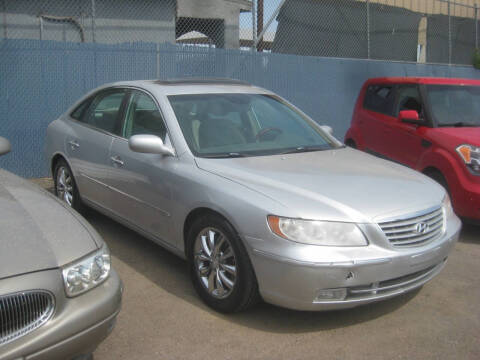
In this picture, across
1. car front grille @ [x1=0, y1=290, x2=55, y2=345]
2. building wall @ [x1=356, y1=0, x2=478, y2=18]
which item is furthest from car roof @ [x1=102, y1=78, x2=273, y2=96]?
building wall @ [x1=356, y1=0, x2=478, y2=18]

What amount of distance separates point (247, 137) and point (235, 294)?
148cm

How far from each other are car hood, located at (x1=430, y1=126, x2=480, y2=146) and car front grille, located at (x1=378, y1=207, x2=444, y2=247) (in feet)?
7.34

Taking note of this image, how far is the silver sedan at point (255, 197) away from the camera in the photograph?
137 inches

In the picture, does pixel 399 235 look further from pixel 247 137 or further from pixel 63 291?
pixel 63 291

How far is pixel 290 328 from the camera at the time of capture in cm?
379

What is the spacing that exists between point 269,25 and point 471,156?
4.97m

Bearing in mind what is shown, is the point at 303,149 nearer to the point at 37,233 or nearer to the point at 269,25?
the point at 37,233

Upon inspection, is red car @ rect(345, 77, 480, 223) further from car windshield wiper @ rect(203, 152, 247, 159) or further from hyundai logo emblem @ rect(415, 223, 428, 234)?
car windshield wiper @ rect(203, 152, 247, 159)

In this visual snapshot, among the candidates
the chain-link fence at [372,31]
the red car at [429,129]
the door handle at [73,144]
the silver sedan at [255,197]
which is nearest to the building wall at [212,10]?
the chain-link fence at [372,31]

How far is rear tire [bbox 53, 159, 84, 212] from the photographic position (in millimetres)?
5918

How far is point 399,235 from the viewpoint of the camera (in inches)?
143

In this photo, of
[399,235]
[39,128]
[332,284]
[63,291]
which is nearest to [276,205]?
[332,284]

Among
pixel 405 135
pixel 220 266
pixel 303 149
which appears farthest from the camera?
pixel 405 135

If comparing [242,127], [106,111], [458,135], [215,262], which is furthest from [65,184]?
[458,135]
